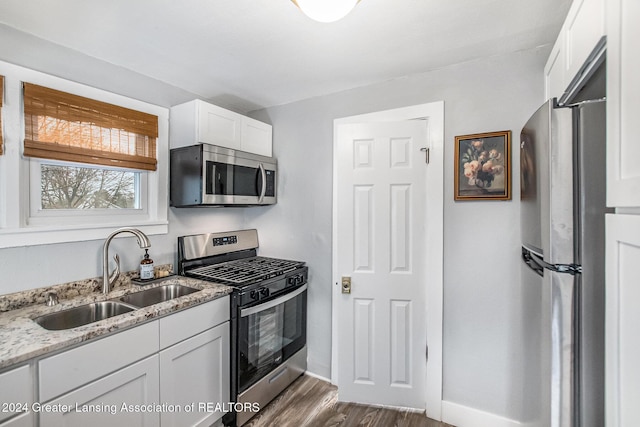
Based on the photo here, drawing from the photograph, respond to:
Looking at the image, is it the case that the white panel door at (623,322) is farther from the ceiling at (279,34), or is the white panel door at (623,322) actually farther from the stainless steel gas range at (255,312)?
the stainless steel gas range at (255,312)

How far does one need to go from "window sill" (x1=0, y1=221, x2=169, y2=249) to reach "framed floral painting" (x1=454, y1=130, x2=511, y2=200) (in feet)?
7.35

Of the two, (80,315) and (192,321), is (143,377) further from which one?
(80,315)

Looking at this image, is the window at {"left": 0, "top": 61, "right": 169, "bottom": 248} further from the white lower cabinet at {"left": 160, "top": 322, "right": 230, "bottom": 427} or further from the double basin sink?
the white lower cabinet at {"left": 160, "top": 322, "right": 230, "bottom": 427}

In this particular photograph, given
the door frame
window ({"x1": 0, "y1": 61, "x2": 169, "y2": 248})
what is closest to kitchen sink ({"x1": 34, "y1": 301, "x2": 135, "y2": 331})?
window ({"x1": 0, "y1": 61, "x2": 169, "y2": 248})

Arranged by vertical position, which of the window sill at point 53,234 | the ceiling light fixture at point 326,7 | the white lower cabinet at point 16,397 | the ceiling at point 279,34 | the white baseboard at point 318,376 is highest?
the ceiling at point 279,34

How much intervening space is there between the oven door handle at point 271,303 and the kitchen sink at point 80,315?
65 cm

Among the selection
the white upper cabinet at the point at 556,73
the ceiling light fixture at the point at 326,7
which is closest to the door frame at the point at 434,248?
the white upper cabinet at the point at 556,73

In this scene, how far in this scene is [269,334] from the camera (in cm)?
216

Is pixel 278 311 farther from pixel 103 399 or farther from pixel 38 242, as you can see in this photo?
pixel 38 242

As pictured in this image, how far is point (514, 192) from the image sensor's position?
1782 mm

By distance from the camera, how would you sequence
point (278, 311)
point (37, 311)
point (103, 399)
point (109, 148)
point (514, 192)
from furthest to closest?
1. point (278, 311)
2. point (109, 148)
3. point (514, 192)
4. point (37, 311)
5. point (103, 399)

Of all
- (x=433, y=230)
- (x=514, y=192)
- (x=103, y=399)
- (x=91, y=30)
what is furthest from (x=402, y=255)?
(x=91, y=30)

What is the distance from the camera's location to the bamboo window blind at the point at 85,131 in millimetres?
1592

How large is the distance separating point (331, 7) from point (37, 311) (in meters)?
1.98
